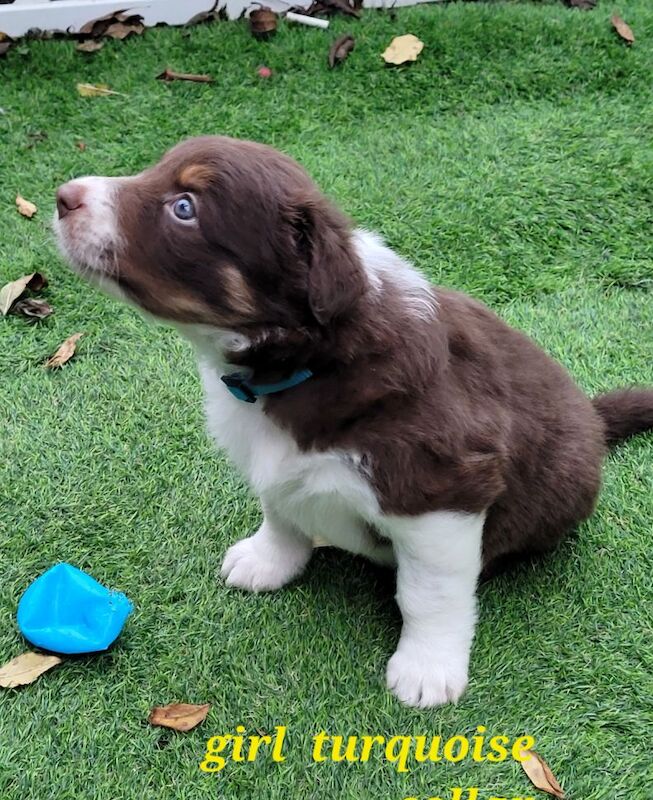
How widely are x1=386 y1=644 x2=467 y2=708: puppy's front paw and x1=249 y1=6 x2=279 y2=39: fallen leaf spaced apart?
4.70m

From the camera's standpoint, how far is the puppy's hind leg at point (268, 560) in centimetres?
311

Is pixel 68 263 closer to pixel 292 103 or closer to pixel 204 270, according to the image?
pixel 204 270

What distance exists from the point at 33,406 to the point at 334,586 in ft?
5.48

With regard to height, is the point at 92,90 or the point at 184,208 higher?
the point at 184,208

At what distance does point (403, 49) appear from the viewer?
5.79 meters

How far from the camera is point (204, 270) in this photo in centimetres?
219

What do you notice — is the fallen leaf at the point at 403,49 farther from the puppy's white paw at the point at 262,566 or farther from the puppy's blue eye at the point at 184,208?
the puppy's blue eye at the point at 184,208

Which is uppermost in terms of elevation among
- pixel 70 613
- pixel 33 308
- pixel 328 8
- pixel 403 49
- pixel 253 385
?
pixel 253 385

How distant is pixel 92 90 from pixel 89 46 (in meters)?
0.48

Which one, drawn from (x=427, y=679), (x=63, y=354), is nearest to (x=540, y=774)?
(x=427, y=679)

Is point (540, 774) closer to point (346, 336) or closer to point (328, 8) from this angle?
point (346, 336)

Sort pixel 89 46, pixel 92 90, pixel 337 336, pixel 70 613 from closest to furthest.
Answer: pixel 337 336 < pixel 70 613 < pixel 92 90 < pixel 89 46

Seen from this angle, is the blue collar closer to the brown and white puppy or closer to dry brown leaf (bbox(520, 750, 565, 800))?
the brown and white puppy

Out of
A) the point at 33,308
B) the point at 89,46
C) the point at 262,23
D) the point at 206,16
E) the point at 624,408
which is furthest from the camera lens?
the point at 206,16
